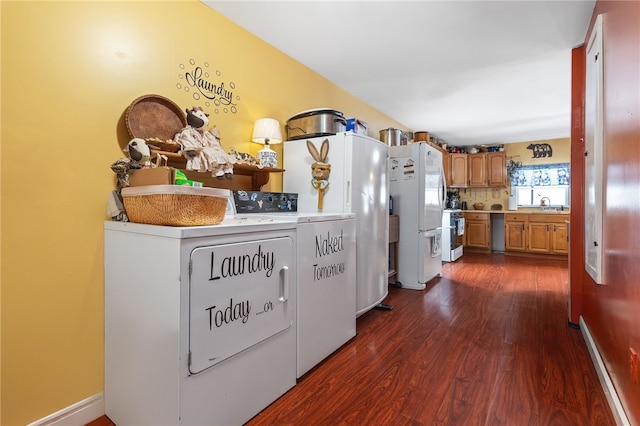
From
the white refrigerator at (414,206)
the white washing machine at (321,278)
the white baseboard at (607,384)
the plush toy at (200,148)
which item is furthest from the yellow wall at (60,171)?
the white refrigerator at (414,206)

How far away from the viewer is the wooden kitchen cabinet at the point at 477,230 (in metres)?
6.36

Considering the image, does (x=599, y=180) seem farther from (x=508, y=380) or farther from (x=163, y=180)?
(x=163, y=180)

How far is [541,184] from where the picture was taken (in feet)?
21.3

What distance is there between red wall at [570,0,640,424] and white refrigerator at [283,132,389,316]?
1512 millimetres

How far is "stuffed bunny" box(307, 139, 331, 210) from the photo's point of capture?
253 centimetres

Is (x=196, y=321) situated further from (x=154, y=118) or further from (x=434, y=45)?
(x=434, y=45)

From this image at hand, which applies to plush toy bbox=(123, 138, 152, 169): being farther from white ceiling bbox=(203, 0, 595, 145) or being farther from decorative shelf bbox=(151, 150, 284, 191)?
white ceiling bbox=(203, 0, 595, 145)

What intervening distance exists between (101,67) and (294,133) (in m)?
1.48

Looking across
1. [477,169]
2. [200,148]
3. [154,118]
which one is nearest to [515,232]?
[477,169]

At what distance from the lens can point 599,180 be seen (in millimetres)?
1796

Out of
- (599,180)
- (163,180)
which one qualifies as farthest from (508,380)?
(163,180)

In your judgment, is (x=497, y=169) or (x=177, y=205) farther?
(x=497, y=169)

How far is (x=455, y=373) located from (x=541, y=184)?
20.1 feet

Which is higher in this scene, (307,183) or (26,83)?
(26,83)
